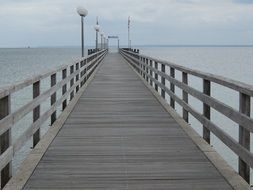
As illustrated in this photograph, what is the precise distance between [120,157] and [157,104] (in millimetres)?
5882

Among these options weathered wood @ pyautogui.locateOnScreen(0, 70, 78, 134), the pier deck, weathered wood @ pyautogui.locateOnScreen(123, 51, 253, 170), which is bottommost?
the pier deck

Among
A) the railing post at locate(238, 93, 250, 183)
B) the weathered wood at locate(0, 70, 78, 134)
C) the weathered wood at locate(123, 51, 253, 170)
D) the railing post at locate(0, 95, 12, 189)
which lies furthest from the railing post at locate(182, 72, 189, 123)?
the railing post at locate(0, 95, 12, 189)

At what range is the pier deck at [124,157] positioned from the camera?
5648 millimetres

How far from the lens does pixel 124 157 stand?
22.4ft

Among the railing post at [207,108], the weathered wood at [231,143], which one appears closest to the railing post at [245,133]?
the weathered wood at [231,143]

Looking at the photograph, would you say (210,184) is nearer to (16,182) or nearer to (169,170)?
(169,170)

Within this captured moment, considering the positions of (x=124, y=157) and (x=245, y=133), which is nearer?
(x=245, y=133)

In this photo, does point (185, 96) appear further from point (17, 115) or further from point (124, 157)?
point (17, 115)

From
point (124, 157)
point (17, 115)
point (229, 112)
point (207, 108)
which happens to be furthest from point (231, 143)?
point (17, 115)

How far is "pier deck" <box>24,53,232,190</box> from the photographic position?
5.65 meters

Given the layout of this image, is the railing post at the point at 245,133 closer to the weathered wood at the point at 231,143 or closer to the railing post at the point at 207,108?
the weathered wood at the point at 231,143

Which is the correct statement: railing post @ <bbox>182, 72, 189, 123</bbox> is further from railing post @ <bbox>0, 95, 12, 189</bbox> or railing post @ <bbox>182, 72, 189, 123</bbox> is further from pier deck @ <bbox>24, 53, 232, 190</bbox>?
railing post @ <bbox>0, 95, 12, 189</bbox>

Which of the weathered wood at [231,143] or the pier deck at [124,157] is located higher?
the weathered wood at [231,143]

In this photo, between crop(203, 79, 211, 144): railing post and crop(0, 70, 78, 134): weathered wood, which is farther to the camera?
crop(203, 79, 211, 144): railing post
